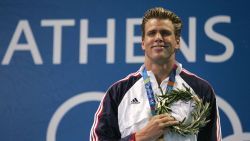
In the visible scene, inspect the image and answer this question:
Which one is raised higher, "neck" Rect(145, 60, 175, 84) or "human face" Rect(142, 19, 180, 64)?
"human face" Rect(142, 19, 180, 64)

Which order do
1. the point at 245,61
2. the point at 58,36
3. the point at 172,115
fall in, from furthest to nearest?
the point at 58,36, the point at 245,61, the point at 172,115

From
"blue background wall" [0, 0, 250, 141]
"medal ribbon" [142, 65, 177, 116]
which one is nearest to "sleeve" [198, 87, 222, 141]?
"medal ribbon" [142, 65, 177, 116]

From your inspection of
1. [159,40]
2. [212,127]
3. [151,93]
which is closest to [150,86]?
[151,93]

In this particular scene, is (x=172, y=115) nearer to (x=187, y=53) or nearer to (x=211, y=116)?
(x=211, y=116)

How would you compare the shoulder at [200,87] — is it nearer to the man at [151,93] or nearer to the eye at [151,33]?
the man at [151,93]

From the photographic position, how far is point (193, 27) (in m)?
2.88

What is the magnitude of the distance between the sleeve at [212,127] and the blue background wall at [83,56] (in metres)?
0.76

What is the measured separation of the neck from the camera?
2.11m

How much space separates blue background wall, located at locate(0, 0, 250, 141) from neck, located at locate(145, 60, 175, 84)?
740 millimetres

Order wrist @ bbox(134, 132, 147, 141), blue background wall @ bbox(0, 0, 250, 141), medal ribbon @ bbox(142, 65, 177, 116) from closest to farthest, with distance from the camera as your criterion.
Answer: wrist @ bbox(134, 132, 147, 141), medal ribbon @ bbox(142, 65, 177, 116), blue background wall @ bbox(0, 0, 250, 141)

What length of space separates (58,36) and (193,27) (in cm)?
81

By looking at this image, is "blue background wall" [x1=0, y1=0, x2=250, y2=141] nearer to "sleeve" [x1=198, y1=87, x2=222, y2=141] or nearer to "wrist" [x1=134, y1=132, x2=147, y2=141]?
"sleeve" [x1=198, y1=87, x2=222, y2=141]

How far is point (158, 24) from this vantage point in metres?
2.06

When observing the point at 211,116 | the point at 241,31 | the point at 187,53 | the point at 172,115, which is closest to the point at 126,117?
the point at 172,115
